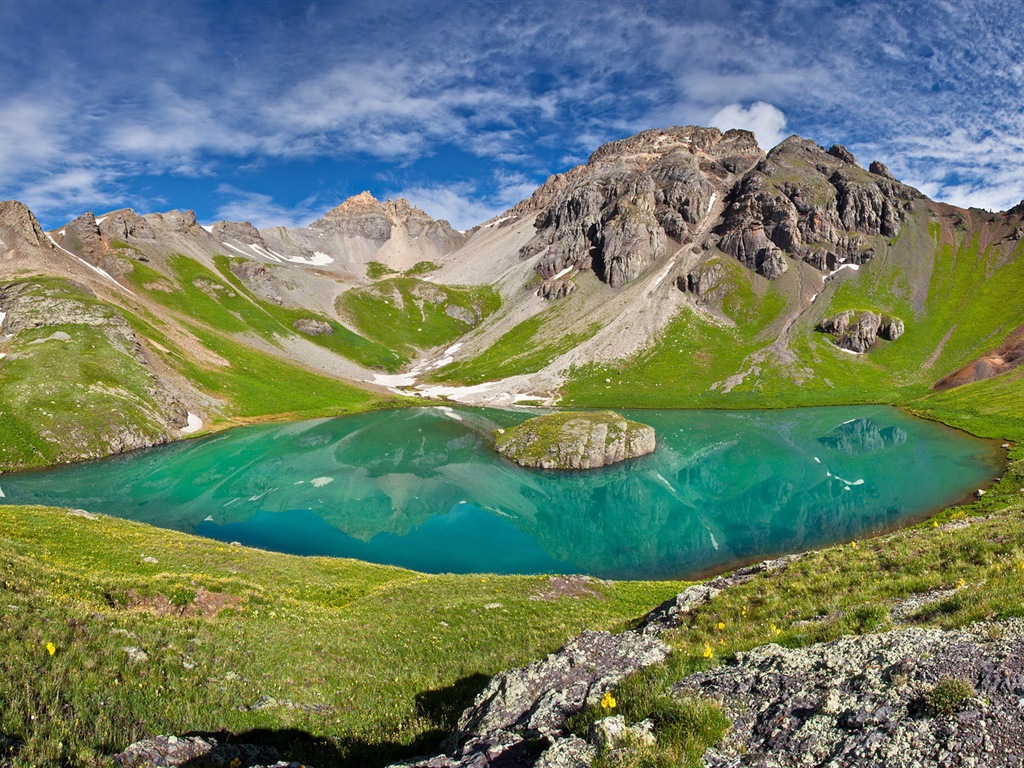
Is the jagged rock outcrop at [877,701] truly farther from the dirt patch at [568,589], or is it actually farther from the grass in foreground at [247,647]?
the dirt patch at [568,589]

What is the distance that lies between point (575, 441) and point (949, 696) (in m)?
66.7

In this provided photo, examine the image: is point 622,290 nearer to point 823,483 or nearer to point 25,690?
point 823,483

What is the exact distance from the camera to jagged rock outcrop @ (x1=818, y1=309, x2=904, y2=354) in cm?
15188

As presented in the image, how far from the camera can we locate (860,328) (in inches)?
6024

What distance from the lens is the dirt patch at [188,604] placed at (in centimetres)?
1895

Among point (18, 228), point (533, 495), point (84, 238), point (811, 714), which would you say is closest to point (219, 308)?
point (18, 228)

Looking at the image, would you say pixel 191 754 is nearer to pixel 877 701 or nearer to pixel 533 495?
pixel 877 701

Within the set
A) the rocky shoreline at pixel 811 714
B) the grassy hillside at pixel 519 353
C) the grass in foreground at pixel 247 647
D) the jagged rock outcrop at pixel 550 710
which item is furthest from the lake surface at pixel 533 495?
the grassy hillside at pixel 519 353

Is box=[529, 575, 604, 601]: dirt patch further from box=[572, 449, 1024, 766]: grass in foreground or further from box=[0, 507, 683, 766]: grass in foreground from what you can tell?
box=[572, 449, 1024, 766]: grass in foreground

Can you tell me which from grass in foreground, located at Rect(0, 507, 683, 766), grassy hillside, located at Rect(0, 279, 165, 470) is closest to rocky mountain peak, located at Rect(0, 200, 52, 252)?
grassy hillside, located at Rect(0, 279, 165, 470)

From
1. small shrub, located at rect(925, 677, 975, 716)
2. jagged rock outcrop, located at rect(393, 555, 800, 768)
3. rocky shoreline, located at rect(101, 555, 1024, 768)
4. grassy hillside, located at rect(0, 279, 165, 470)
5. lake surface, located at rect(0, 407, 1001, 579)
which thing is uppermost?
grassy hillside, located at rect(0, 279, 165, 470)

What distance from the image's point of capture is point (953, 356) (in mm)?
140000

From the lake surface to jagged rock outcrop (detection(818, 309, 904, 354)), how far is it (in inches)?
2728

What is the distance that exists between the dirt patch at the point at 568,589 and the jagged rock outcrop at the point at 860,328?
514 ft
